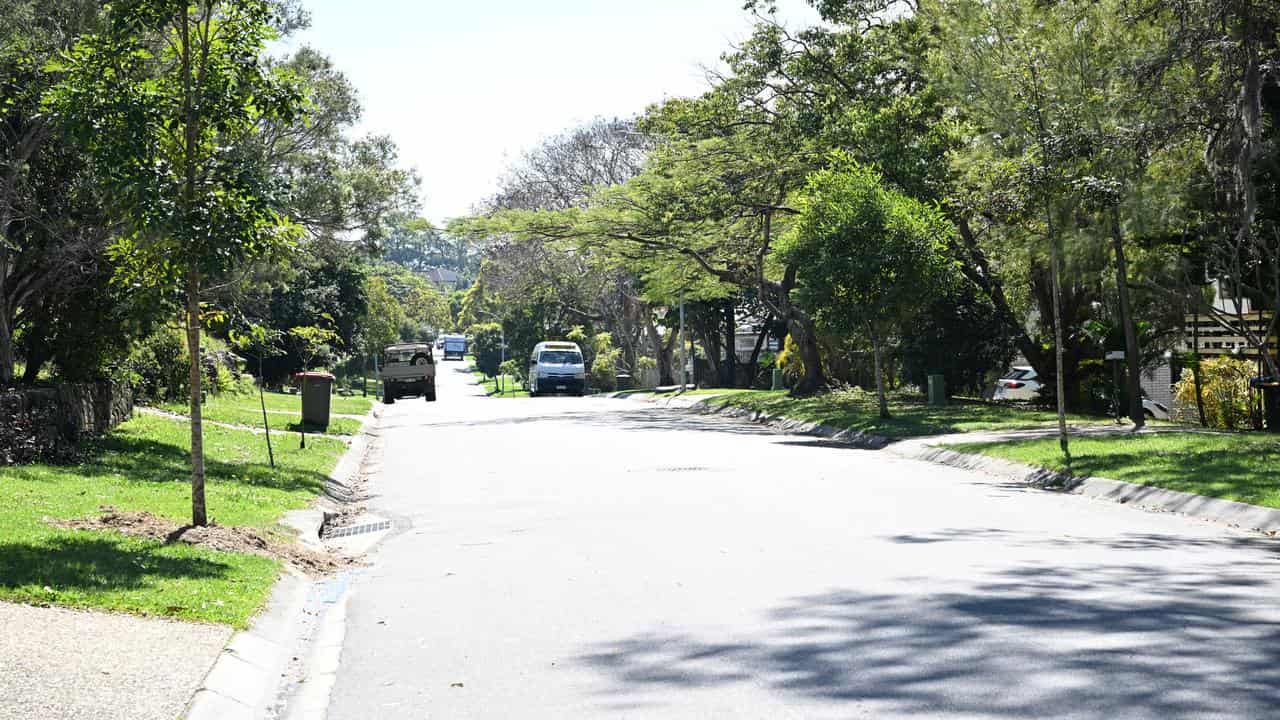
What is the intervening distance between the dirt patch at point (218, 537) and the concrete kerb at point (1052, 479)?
8.75 meters

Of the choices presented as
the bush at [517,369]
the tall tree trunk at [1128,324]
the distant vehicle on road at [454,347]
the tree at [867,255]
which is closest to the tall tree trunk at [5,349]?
the tree at [867,255]

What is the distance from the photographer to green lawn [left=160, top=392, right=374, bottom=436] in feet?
97.4

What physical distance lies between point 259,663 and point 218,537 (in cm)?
437

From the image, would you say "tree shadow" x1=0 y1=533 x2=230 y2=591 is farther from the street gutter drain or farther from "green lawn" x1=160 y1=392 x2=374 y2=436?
"green lawn" x1=160 y1=392 x2=374 y2=436

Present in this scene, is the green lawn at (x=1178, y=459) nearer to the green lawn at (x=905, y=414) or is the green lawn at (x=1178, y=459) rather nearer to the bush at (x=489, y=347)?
the green lawn at (x=905, y=414)

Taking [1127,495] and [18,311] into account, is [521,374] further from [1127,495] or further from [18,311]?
[1127,495]

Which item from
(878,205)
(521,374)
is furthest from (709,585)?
(521,374)

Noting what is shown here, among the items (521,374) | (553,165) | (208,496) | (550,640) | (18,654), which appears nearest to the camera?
(18,654)

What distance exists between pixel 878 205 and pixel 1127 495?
14.0 metres

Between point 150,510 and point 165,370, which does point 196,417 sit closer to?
point 150,510

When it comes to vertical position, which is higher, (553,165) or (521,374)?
(553,165)

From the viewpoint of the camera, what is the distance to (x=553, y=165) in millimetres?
60844

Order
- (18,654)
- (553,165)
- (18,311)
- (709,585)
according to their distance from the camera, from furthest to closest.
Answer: (553,165), (18,311), (709,585), (18,654)

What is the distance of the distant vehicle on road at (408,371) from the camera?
178 ft
